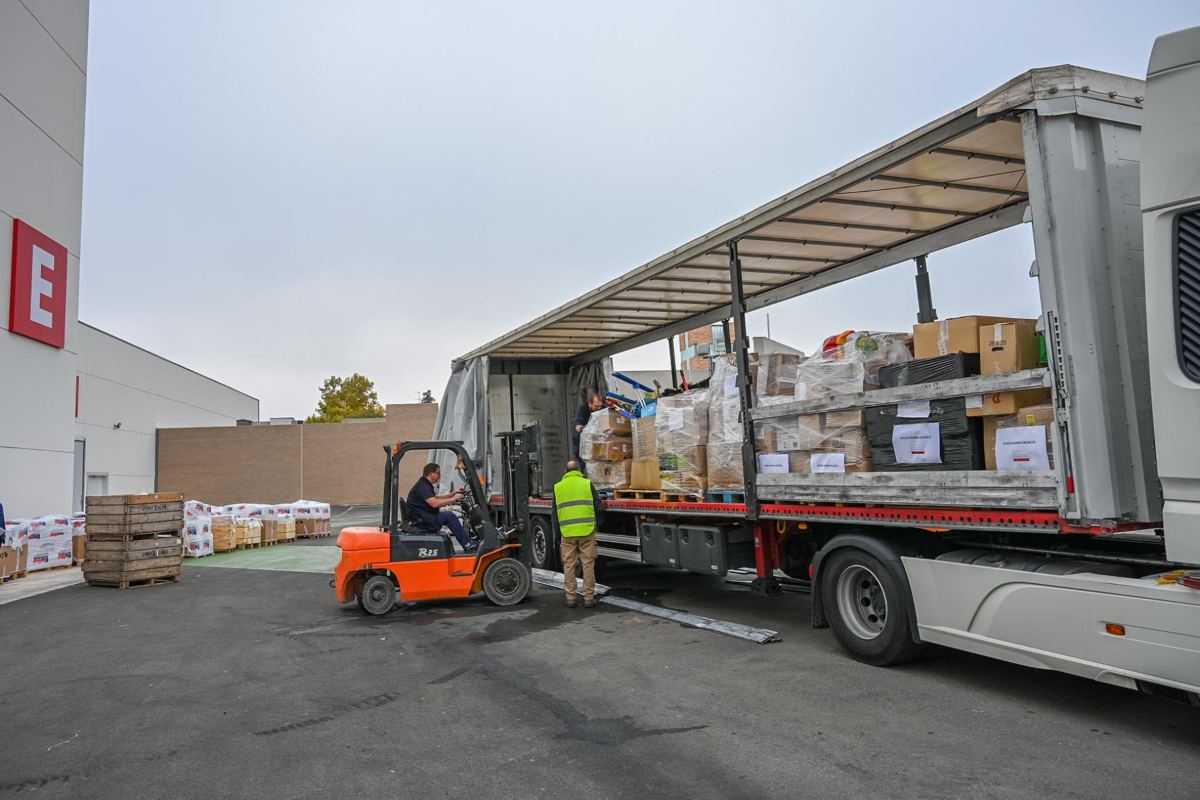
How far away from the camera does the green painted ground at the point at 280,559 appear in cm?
1530

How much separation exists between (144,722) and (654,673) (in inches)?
138

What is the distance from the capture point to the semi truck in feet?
13.0

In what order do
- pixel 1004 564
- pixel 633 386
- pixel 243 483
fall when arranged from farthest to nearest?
1. pixel 243 483
2. pixel 633 386
3. pixel 1004 564

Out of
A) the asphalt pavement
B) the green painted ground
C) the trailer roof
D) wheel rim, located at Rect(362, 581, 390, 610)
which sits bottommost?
the asphalt pavement

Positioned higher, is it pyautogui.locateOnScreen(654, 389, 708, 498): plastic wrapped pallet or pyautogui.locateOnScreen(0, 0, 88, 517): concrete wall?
pyautogui.locateOnScreen(0, 0, 88, 517): concrete wall

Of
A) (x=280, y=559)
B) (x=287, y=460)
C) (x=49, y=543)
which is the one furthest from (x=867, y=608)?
(x=287, y=460)

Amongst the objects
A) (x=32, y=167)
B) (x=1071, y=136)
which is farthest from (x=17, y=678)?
(x=32, y=167)

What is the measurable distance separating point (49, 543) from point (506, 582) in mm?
10352

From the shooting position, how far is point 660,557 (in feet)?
29.3

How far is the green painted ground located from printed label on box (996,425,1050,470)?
40.7 ft

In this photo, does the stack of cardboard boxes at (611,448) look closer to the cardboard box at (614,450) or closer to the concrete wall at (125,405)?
the cardboard box at (614,450)

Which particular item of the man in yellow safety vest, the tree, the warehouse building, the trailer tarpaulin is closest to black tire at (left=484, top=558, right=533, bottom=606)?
the man in yellow safety vest

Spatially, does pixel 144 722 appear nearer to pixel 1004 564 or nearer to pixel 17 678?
pixel 17 678

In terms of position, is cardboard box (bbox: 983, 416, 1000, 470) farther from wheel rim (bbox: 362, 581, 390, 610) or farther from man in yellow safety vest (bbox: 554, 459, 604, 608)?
wheel rim (bbox: 362, 581, 390, 610)
